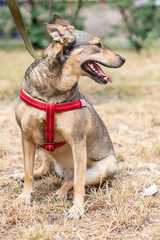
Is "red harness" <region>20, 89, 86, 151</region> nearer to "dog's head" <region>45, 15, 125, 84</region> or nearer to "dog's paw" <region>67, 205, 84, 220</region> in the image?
"dog's head" <region>45, 15, 125, 84</region>

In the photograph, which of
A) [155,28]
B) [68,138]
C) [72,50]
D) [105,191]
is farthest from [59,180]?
[155,28]

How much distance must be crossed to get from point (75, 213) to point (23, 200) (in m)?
0.55

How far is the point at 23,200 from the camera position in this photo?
3104 millimetres

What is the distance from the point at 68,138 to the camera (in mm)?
2943

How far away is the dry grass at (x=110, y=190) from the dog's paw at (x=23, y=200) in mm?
65

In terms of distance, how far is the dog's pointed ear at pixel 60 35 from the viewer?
2.81 meters

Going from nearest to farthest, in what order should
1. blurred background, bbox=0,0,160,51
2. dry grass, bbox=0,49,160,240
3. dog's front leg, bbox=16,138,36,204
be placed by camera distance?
dry grass, bbox=0,49,160,240
dog's front leg, bbox=16,138,36,204
blurred background, bbox=0,0,160,51

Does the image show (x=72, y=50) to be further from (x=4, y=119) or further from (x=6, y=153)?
(x=4, y=119)

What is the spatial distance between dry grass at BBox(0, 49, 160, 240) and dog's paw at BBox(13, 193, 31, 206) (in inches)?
2.6

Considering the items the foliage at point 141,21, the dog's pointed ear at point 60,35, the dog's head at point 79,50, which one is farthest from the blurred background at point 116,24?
the dog's pointed ear at point 60,35

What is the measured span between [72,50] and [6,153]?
207 centimetres

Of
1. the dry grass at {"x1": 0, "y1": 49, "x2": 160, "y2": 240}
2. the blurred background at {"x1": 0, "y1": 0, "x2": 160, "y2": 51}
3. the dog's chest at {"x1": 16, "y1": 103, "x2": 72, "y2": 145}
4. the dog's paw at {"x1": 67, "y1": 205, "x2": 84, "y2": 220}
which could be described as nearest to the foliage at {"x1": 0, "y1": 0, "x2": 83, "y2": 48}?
the blurred background at {"x1": 0, "y1": 0, "x2": 160, "y2": 51}

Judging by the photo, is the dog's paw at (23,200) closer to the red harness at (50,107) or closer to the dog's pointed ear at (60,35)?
the red harness at (50,107)

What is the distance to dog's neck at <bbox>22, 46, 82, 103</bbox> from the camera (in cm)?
288
